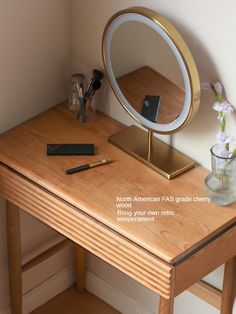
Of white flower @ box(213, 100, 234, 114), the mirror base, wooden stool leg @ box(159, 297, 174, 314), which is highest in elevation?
white flower @ box(213, 100, 234, 114)

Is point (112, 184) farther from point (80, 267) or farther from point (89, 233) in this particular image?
point (80, 267)

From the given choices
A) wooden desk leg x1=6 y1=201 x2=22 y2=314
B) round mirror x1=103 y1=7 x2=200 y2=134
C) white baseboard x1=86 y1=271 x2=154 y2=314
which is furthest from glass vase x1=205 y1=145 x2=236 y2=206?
white baseboard x1=86 y1=271 x2=154 y2=314

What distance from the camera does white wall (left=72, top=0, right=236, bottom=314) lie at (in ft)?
6.06

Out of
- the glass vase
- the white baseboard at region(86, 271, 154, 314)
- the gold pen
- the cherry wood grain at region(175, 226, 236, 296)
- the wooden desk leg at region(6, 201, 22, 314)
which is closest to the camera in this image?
the cherry wood grain at region(175, 226, 236, 296)

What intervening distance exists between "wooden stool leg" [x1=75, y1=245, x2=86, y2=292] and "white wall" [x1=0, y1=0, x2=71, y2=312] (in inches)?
10.4

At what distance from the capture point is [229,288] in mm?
2113

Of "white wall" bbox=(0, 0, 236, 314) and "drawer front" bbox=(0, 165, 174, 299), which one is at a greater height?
"white wall" bbox=(0, 0, 236, 314)

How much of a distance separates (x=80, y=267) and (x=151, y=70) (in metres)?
0.87

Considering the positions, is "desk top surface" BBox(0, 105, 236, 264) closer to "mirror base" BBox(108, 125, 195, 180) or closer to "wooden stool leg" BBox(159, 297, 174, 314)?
"mirror base" BBox(108, 125, 195, 180)

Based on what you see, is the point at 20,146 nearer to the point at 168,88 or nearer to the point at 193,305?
the point at 168,88

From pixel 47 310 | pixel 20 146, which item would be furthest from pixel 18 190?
pixel 47 310

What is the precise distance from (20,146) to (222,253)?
0.63 metres

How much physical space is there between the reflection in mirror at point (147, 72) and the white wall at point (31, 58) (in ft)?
0.76

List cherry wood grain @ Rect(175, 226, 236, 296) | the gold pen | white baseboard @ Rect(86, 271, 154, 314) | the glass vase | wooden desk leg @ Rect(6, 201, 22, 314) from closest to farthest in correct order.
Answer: cherry wood grain @ Rect(175, 226, 236, 296), the glass vase, the gold pen, wooden desk leg @ Rect(6, 201, 22, 314), white baseboard @ Rect(86, 271, 154, 314)
